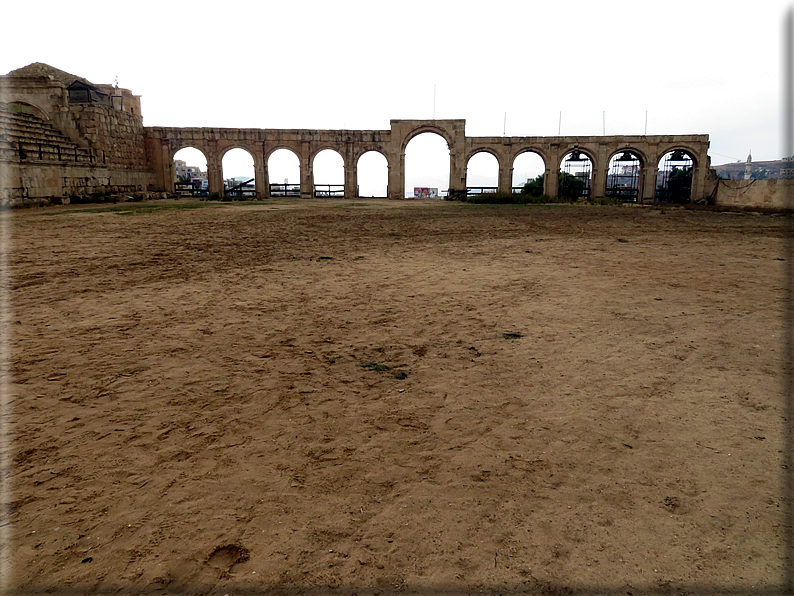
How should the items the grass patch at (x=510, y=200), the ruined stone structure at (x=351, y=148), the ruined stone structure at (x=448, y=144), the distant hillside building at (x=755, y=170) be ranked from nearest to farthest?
the grass patch at (x=510, y=200), the ruined stone structure at (x=351, y=148), the ruined stone structure at (x=448, y=144), the distant hillside building at (x=755, y=170)

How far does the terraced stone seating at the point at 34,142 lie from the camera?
1739 centimetres

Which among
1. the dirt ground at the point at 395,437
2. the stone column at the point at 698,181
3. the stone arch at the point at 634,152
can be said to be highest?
the stone arch at the point at 634,152

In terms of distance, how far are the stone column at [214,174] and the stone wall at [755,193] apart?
101 ft

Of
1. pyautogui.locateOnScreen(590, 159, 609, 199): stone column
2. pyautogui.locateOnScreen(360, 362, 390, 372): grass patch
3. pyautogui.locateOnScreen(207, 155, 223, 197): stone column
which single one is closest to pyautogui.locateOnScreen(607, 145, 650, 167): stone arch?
pyautogui.locateOnScreen(590, 159, 609, 199): stone column

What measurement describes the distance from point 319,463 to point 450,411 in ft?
3.24

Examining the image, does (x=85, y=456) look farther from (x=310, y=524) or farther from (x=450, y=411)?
(x=450, y=411)

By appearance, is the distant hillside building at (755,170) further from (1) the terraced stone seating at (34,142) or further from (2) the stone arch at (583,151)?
(1) the terraced stone seating at (34,142)

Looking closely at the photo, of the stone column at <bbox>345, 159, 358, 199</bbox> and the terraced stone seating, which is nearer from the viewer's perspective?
the terraced stone seating

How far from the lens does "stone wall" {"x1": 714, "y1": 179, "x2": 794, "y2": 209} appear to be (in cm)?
1956

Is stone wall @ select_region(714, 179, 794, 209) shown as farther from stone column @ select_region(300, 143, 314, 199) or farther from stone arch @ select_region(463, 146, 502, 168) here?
stone column @ select_region(300, 143, 314, 199)

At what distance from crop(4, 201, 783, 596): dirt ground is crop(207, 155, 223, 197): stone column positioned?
28.5 meters

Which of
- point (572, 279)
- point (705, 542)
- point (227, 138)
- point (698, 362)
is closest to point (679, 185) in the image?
point (227, 138)

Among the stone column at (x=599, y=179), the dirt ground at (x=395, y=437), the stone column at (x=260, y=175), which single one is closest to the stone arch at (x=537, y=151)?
the stone column at (x=599, y=179)

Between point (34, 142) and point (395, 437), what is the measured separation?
2288 centimetres
